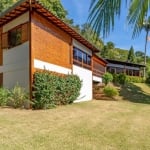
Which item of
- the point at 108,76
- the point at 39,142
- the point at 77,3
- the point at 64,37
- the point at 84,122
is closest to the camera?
the point at 77,3

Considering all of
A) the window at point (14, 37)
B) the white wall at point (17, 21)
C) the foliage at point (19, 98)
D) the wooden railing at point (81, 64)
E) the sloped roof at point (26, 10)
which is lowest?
the foliage at point (19, 98)

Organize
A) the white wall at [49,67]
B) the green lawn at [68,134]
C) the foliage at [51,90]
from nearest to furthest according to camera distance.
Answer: the green lawn at [68,134], the foliage at [51,90], the white wall at [49,67]

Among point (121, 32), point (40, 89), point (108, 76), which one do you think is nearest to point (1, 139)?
point (121, 32)

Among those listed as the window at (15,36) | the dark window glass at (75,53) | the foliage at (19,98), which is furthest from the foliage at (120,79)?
the foliage at (19,98)

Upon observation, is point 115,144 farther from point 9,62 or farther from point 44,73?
point 9,62

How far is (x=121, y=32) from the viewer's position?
320cm

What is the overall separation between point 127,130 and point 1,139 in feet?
16.7

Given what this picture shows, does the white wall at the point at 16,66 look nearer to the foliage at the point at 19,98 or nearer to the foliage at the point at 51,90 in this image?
the foliage at the point at 19,98

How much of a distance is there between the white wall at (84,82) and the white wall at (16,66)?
6.37m

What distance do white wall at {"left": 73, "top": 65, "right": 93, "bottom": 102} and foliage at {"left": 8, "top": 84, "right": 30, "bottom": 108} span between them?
7402 mm

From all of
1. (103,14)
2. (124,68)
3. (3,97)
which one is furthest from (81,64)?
(124,68)

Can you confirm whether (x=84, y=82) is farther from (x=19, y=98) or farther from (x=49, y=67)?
(x=19, y=98)

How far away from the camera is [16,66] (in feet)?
60.7

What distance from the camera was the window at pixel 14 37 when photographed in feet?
61.9
